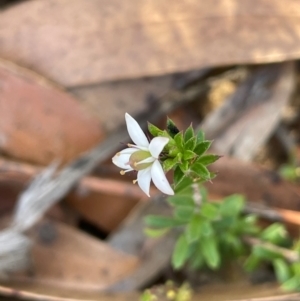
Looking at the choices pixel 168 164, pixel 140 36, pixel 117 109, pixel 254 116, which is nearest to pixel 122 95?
pixel 117 109

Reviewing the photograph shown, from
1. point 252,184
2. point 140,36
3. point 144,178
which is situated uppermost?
point 140,36

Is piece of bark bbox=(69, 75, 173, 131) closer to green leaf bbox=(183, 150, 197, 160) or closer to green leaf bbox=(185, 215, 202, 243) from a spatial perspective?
green leaf bbox=(185, 215, 202, 243)

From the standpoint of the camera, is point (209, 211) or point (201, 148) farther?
point (209, 211)

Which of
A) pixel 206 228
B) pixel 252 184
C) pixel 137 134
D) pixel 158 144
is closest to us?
pixel 158 144

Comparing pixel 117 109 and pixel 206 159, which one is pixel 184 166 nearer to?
pixel 206 159

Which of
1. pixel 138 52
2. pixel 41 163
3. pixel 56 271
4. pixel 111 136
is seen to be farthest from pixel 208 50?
pixel 56 271

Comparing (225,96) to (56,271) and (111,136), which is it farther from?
(56,271)
